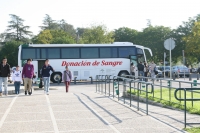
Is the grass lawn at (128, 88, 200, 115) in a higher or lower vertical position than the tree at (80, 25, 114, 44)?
lower

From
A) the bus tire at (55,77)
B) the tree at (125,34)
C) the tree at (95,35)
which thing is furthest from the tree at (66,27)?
the bus tire at (55,77)

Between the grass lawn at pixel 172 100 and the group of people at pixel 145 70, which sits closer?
the grass lawn at pixel 172 100

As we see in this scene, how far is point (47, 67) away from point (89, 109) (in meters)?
7.15

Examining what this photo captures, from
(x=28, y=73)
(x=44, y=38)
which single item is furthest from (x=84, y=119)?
(x=44, y=38)

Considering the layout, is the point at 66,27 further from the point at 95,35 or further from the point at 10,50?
the point at 95,35

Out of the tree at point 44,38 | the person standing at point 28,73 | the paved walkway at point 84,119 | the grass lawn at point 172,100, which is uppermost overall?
the tree at point 44,38

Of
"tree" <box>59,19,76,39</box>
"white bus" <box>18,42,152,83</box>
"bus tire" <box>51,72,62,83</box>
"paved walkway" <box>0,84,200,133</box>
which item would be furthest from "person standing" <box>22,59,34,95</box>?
"tree" <box>59,19,76,39</box>

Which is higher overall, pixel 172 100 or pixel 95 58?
pixel 95 58

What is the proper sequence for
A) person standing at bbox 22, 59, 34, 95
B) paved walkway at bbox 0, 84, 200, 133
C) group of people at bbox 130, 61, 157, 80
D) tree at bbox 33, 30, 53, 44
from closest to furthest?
paved walkway at bbox 0, 84, 200, 133, person standing at bbox 22, 59, 34, 95, group of people at bbox 130, 61, 157, 80, tree at bbox 33, 30, 53, 44

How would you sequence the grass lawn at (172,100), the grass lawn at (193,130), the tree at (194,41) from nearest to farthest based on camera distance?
the grass lawn at (193,130) < the grass lawn at (172,100) < the tree at (194,41)

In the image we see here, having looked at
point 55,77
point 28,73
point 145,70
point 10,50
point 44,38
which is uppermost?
point 44,38

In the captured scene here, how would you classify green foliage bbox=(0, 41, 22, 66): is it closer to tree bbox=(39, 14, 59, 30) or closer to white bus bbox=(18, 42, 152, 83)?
tree bbox=(39, 14, 59, 30)

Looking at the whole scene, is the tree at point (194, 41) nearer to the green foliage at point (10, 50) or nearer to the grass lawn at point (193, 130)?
the green foliage at point (10, 50)

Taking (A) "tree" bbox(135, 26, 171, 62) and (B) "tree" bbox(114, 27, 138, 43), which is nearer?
(A) "tree" bbox(135, 26, 171, 62)
